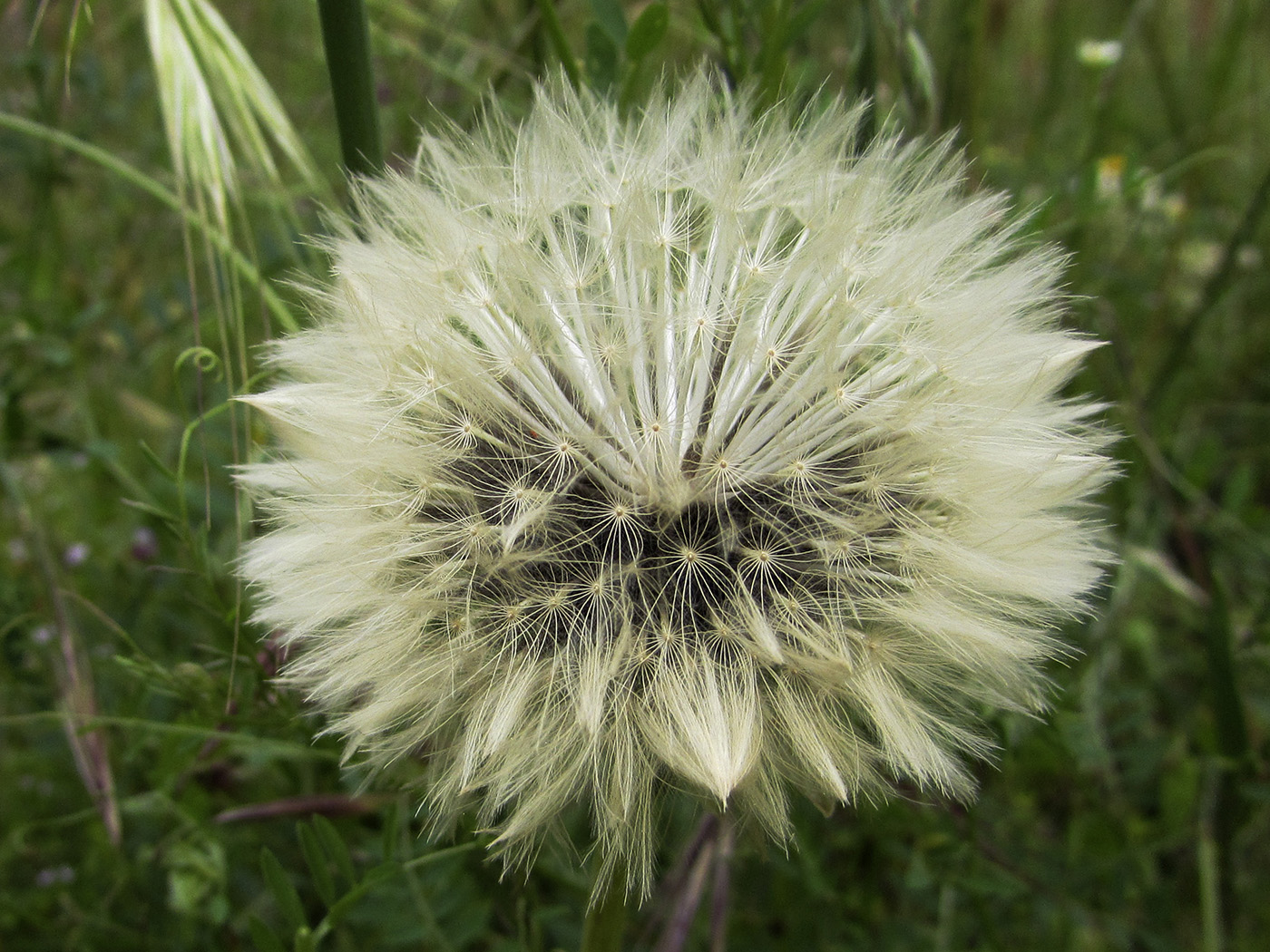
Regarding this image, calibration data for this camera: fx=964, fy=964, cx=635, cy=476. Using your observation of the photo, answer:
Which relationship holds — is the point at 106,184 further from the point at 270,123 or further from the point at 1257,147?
the point at 1257,147

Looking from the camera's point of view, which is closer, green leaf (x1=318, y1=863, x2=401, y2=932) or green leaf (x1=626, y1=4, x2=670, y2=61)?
green leaf (x1=318, y1=863, x2=401, y2=932)

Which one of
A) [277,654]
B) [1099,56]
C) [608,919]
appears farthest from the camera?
[1099,56]

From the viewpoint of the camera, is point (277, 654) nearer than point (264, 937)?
No

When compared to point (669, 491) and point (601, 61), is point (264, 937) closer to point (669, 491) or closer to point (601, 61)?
point (669, 491)

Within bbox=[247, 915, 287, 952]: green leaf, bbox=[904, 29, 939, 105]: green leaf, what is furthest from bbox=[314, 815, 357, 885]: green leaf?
bbox=[904, 29, 939, 105]: green leaf

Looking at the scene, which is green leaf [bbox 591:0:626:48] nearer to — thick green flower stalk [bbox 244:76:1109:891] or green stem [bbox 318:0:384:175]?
thick green flower stalk [bbox 244:76:1109:891]

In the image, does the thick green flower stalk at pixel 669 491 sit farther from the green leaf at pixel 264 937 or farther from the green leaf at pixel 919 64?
the green leaf at pixel 919 64

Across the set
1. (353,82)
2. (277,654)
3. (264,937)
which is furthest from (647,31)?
(264,937)

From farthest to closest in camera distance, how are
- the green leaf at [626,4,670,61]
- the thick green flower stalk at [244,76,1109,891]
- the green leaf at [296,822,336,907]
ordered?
the green leaf at [626,4,670,61] → the green leaf at [296,822,336,907] → the thick green flower stalk at [244,76,1109,891]
